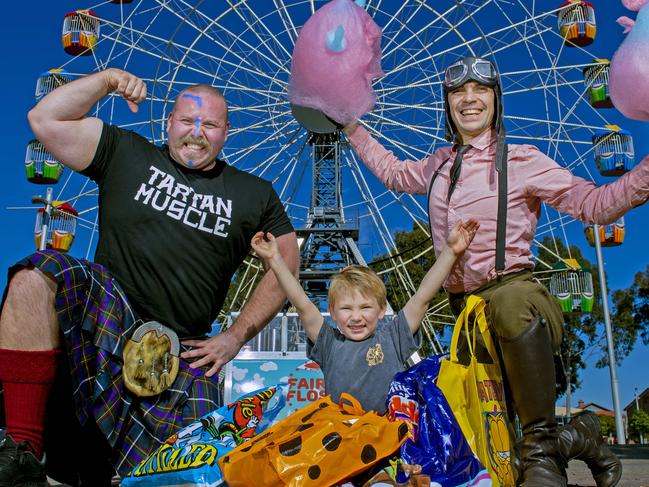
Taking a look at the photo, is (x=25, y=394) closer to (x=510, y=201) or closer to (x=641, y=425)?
(x=510, y=201)

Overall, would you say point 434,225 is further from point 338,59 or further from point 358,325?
point 338,59

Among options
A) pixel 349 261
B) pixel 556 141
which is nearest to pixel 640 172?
pixel 556 141

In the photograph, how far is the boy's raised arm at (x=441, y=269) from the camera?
8.66 ft

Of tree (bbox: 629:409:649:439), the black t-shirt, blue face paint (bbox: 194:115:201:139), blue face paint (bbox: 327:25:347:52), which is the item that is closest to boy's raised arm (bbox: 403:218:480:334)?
the black t-shirt

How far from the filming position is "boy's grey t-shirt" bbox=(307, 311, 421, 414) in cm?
260

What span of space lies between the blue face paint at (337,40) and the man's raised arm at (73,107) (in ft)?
2.70

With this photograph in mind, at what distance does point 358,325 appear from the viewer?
2.77 meters

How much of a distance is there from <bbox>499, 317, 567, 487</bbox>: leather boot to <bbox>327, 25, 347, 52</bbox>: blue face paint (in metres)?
1.45

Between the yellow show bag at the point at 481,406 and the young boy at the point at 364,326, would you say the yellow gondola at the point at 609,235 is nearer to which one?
the young boy at the point at 364,326

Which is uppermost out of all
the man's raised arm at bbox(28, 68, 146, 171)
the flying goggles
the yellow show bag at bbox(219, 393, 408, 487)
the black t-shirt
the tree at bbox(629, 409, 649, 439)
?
the flying goggles

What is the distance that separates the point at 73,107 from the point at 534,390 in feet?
6.62

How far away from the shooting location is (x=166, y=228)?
2852 millimetres

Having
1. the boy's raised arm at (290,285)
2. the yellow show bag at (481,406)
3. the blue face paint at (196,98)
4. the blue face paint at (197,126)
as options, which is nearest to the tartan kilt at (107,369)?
the boy's raised arm at (290,285)

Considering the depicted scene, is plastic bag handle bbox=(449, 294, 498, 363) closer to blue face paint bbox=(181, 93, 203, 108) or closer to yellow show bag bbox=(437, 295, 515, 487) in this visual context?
yellow show bag bbox=(437, 295, 515, 487)
